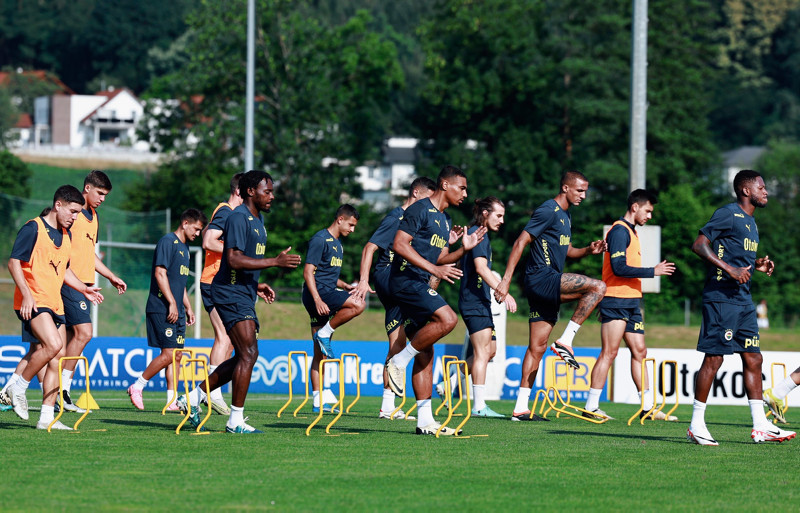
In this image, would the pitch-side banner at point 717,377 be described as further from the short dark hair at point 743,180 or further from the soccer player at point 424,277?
the soccer player at point 424,277

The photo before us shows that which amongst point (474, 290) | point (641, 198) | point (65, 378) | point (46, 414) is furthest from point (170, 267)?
point (641, 198)

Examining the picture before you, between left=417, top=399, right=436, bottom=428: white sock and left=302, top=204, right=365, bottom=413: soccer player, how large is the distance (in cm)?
260

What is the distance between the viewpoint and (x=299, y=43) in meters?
53.8

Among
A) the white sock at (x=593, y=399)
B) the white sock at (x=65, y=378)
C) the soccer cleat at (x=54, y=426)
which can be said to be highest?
the white sock at (x=65, y=378)

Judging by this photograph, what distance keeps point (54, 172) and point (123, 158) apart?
61.9 feet

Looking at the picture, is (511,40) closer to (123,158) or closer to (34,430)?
(34,430)

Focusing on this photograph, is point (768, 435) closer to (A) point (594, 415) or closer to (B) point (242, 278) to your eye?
(A) point (594, 415)

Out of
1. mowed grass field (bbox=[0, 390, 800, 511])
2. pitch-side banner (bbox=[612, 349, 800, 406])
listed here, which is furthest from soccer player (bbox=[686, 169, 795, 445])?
pitch-side banner (bbox=[612, 349, 800, 406])

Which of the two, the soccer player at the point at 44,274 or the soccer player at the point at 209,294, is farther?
the soccer player at the point at 209,294

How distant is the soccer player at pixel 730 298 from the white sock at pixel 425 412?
7.52 feet

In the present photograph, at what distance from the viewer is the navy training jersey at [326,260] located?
14125 mm

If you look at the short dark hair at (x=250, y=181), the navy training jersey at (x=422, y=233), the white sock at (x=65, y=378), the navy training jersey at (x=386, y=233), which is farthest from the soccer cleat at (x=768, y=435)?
the white sock at (x=65, y=378)

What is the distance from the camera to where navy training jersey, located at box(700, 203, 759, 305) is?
35.2ft

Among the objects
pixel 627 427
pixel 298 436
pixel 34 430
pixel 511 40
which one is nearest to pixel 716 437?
pixel 627 427
